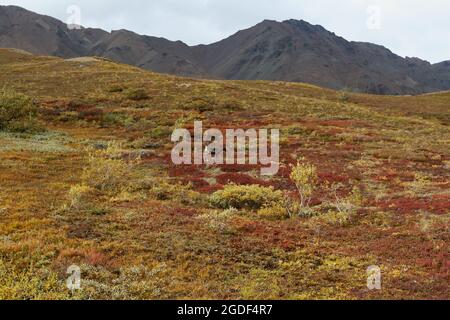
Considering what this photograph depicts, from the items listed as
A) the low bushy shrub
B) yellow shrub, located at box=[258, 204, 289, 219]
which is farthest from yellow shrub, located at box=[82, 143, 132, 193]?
the low bushy shrub

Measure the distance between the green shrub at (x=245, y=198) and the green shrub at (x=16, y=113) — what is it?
93.6ft

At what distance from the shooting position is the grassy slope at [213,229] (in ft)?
45.0

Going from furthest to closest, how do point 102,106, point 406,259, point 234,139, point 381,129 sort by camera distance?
point 102,106, point 381,129, point 234,139, point 406,259

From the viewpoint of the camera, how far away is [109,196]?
963 inches

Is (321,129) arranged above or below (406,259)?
above

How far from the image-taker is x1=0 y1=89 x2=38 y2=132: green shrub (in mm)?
46531

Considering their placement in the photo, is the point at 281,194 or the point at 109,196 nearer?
the point at 109,196

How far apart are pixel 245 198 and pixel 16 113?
107ft

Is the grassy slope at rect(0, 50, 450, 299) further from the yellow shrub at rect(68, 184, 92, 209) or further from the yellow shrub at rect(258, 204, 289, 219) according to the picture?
the yellow shrub at rect(258, 204, 289, 219)

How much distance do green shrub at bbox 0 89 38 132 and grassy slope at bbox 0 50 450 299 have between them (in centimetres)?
280

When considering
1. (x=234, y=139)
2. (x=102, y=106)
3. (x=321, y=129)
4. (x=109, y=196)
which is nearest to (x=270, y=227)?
(x=109, y=196)

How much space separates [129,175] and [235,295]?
18.5 metres

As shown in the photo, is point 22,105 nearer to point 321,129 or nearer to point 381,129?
point 321,129

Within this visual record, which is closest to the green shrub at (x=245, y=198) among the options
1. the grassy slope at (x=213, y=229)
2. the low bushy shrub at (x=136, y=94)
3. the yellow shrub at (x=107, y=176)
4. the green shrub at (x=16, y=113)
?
the grassy slope at (x=213, y=229)
